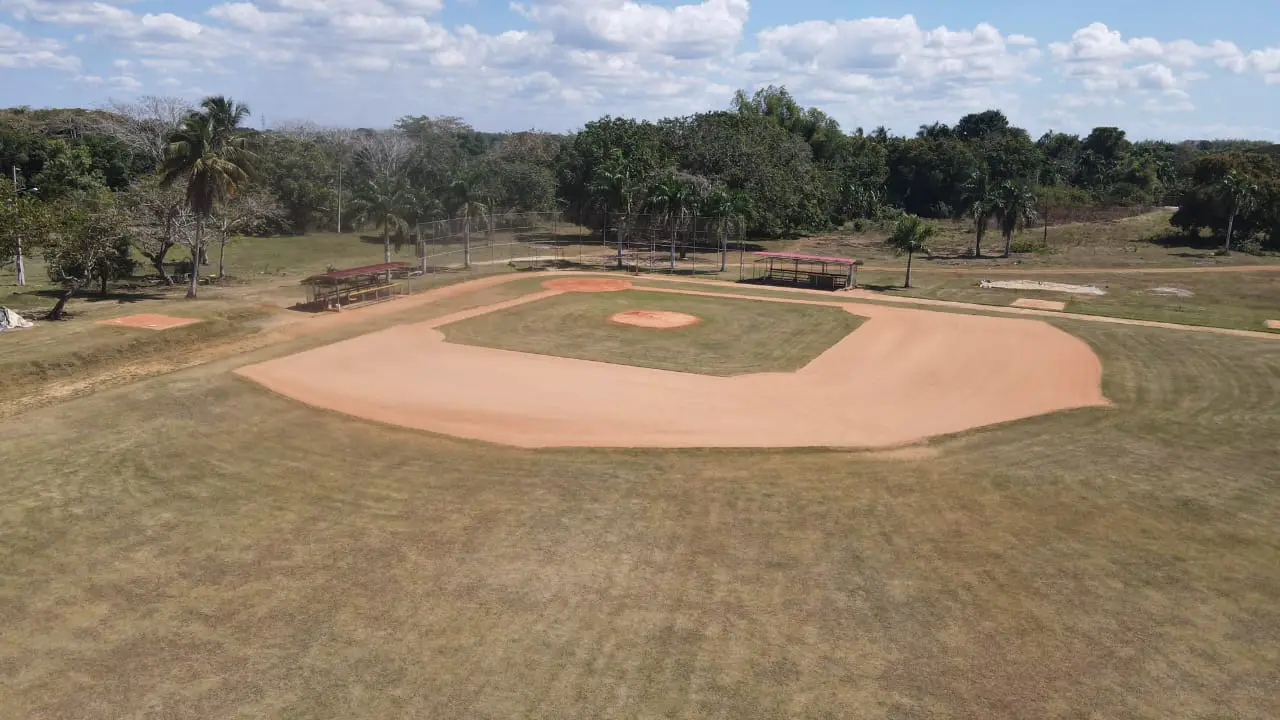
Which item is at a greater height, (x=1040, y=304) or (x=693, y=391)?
(x=1040, y=304)

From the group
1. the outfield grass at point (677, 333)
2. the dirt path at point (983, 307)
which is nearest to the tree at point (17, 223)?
the outfield grass at point (677, 333)

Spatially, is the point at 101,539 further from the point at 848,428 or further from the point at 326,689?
the point at 848,428

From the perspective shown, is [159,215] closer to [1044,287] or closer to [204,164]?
[204,164]

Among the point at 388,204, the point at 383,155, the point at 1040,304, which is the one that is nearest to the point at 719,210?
the point at 1040,304

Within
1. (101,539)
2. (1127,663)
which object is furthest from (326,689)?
(1127,663)

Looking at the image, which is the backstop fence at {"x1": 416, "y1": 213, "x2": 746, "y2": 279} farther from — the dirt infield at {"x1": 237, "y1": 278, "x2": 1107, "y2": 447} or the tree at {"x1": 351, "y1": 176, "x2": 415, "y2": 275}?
the dirt infield at {"x1": 237, "y1": 278, "x2": 1107, "y2": 447}

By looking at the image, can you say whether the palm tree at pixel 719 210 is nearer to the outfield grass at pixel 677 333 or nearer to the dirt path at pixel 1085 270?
the dirt path at pixel 1085 270

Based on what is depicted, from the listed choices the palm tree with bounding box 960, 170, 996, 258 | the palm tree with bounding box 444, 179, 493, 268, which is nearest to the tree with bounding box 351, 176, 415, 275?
the palm tree with bounding box 444, 179, 493, 268
